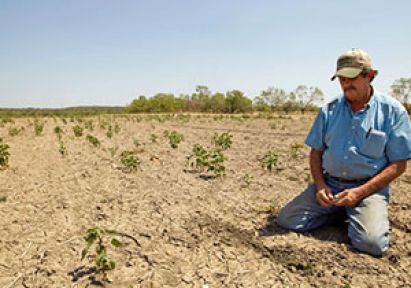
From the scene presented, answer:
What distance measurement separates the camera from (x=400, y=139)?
9.01 ft

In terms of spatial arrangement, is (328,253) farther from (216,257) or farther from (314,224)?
(216,257)

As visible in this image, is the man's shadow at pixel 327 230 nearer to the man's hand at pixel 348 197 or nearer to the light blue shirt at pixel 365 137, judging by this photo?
the man's hand at pixel 348 197

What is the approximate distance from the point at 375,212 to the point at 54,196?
12.0 feet

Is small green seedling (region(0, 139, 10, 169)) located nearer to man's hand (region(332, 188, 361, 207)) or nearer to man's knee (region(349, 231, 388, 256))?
man's hand (region(332, 188, 361, 207))

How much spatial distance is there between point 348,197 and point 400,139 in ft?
2.10

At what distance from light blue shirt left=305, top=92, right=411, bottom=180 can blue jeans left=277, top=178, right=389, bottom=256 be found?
0.66 feet

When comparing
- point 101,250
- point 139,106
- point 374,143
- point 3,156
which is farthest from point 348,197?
point 139,106

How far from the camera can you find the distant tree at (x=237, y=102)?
53094 millimetres

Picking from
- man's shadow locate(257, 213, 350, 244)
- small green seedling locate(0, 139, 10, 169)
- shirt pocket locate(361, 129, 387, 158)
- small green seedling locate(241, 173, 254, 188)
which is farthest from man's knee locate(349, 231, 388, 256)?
small green seedling locate(0, 139, 10, 169)

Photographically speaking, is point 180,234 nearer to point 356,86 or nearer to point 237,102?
point 356,86

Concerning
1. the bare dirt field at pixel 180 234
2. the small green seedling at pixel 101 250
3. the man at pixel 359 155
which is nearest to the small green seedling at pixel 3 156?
the bare dirt field at pixel 180 234

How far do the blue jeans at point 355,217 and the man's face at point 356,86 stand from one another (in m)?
0.77

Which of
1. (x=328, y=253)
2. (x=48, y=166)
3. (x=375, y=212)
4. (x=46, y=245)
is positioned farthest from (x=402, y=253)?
(x=48, y=166)

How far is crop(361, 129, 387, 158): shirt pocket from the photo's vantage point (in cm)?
278
